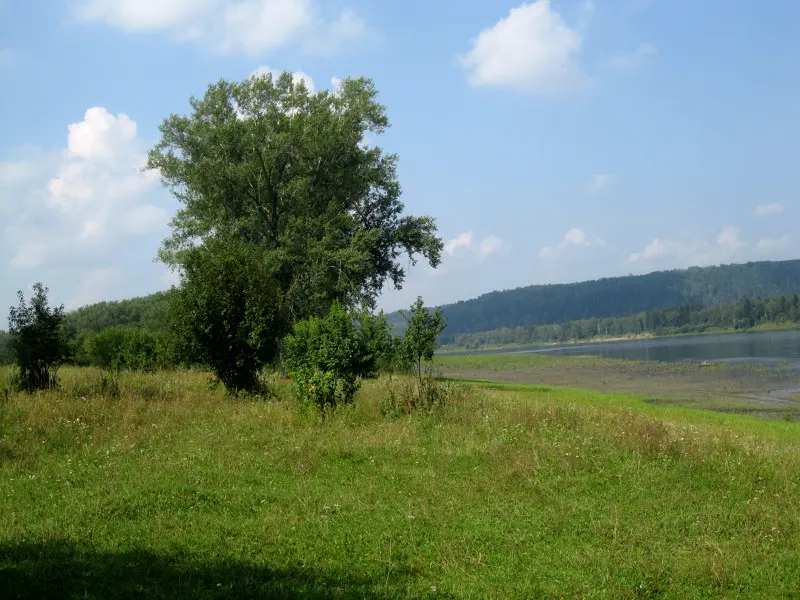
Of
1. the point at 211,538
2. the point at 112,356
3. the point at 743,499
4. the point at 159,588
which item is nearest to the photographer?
the point at 159,588

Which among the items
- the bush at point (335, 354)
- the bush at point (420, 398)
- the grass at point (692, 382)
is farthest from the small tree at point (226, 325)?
the grass at point (692, 382)

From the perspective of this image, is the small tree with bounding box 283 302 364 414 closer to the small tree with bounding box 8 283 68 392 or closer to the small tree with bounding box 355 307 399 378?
the small tree with bounding box 355 307 399 378

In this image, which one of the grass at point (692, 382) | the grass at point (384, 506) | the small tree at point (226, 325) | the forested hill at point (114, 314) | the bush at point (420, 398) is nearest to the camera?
the grass at point (384, 506)

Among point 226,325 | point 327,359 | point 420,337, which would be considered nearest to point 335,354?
point 327,359

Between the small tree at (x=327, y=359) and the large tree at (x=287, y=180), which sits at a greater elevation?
the large tree at (x=287, y=180)

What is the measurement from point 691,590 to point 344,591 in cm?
372

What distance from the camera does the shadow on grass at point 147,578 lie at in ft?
21.9

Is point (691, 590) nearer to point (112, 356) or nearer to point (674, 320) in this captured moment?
point (112, 356)

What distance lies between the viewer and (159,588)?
6.78 metres

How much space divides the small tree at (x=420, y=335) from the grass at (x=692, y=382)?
300cm

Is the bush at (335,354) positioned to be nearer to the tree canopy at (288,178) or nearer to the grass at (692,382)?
the grass at (692,382)

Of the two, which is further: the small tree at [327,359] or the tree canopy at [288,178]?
the tree canopy at [288,178]

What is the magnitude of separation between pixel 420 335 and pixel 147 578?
1227 cm

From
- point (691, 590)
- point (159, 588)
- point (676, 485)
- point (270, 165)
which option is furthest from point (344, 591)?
point (270, 165)
